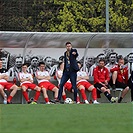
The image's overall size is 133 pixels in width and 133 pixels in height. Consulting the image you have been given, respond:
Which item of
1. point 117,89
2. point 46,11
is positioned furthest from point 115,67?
point 46,11

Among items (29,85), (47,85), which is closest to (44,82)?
(47,85)

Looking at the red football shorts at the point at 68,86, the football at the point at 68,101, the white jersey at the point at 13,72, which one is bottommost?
the football at the point at 68,101

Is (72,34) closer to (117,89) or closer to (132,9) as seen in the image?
(117,89)

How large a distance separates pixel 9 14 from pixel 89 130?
23.3 meters

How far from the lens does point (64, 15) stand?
3438 centimetres

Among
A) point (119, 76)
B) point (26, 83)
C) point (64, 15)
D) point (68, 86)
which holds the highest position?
point (64, 15)

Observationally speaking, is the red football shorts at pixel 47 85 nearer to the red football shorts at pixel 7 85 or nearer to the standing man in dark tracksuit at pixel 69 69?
the red football shorts at pixel 7 85

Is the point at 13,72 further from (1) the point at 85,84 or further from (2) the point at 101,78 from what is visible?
(2) the point at 101,78

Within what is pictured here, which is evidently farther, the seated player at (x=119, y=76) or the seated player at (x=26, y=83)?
the seated player at (x=119, y=76)

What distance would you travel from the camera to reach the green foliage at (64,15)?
102 ft

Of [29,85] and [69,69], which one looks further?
[29,85]

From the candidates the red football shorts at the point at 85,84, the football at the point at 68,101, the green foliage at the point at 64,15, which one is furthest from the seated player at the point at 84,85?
the green foliage at the point at 64,15

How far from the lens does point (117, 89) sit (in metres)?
20.8

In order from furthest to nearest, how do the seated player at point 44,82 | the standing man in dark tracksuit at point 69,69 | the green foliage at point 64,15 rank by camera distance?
the green foliage at point 64,15 → the seated player at point 44,82 → the standing man in dark tracksuit at point 69,69
